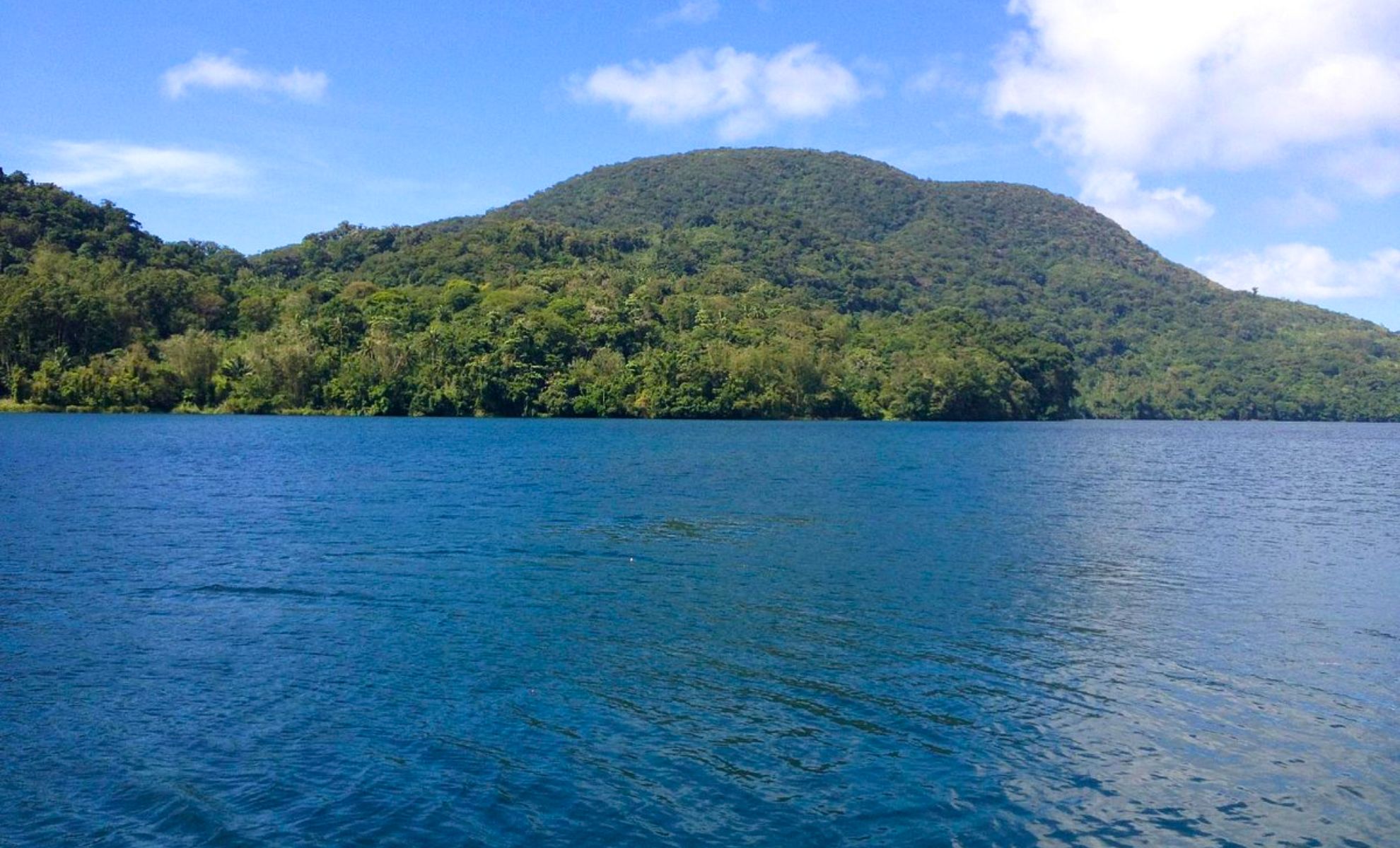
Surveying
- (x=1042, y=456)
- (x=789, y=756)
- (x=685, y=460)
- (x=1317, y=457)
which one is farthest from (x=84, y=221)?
(x=789, y=756)

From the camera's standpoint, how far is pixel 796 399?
522 feet

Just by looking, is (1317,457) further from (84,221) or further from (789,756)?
(84,221)

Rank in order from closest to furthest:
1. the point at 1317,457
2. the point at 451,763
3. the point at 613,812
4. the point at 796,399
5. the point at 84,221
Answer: the point at 613,812 < the point at 451,763 < the point at 1317,457 < the point at 796,399 < the point at 84,221

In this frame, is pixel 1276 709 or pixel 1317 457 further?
pixel 1317 457

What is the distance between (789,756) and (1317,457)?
312 feet

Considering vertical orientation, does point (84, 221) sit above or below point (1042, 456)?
above

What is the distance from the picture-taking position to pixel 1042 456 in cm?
8525

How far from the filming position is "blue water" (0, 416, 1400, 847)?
1377cm

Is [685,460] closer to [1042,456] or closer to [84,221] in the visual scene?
[1042,456]

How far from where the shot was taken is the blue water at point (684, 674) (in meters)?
13.8

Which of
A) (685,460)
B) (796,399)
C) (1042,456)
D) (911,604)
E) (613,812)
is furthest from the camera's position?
(796,399)

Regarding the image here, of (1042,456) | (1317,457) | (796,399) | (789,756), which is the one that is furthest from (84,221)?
(789,756)

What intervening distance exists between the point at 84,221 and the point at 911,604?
194 metres

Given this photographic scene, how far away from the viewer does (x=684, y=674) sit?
1978 centimetres
